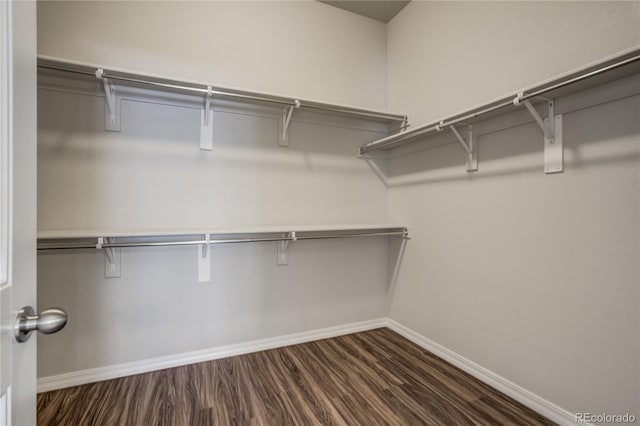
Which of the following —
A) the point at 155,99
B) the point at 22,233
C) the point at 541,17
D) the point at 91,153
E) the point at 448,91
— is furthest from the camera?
the point at 448,91

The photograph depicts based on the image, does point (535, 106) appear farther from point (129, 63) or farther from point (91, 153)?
point (91, 153)

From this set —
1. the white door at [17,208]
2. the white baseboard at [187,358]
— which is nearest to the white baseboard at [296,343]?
the white baseboard at [187,358]

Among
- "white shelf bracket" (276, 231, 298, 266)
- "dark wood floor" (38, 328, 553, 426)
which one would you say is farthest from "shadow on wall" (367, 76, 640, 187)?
"dark wood floor" (38, 328, 553, 426)

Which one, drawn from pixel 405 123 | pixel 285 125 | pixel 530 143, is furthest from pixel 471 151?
pixel 285 125

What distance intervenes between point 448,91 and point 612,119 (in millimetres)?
949

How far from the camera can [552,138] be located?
145 centimetres

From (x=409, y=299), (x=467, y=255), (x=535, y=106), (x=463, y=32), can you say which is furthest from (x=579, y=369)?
(x=463, y=32)

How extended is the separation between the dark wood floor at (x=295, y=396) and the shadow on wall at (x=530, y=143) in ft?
4.03

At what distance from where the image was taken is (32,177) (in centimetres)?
58

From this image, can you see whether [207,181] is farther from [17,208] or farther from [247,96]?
[17,208]

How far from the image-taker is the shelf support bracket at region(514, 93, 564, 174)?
1425 millimetres

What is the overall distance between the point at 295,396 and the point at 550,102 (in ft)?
6.45

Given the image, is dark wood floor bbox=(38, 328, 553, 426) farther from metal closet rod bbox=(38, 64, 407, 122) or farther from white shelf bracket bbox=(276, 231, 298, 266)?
metal closet rod bbox=(38, 64, 407, 122)

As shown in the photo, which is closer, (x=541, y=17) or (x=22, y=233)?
(x=22, y=233)
